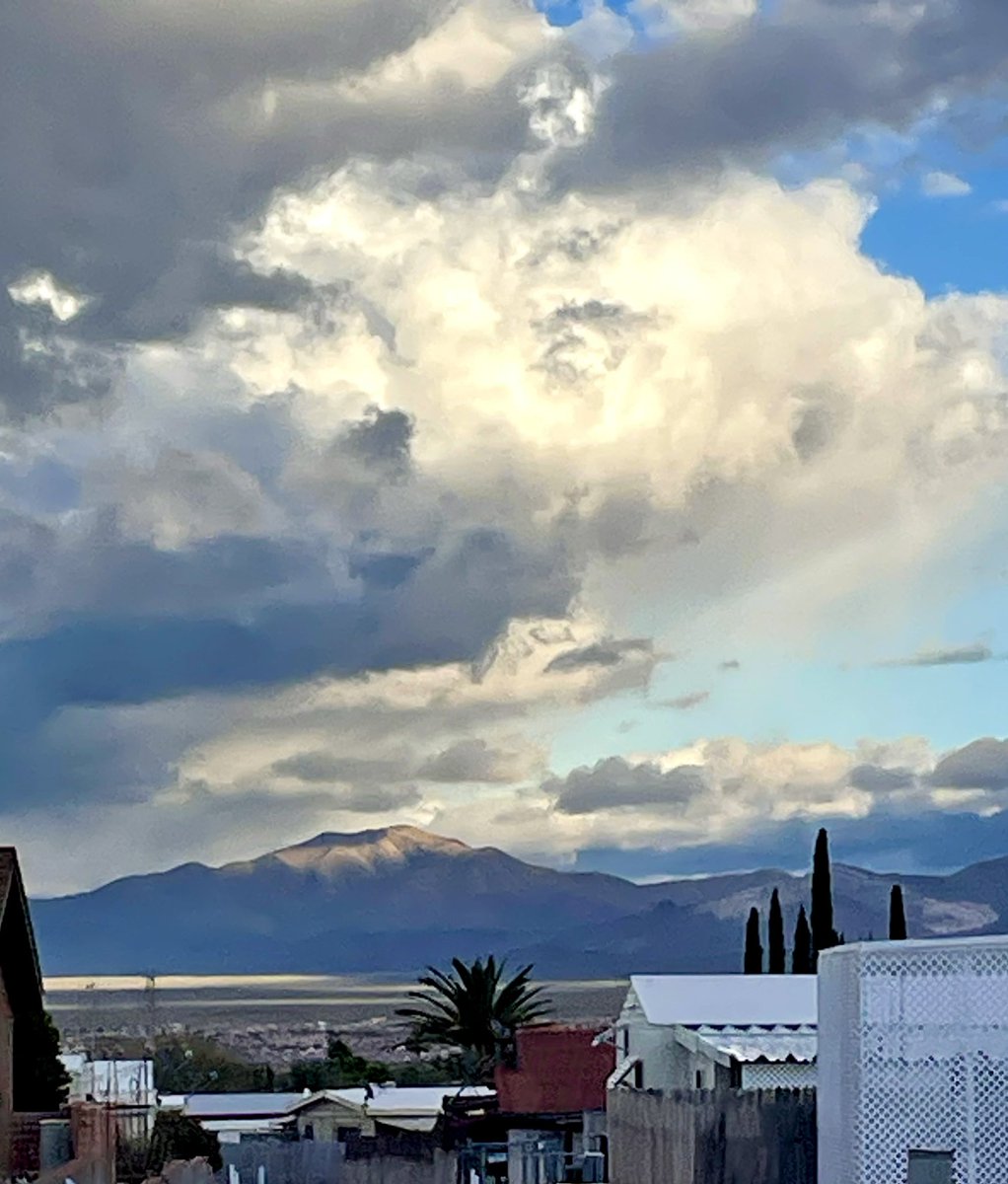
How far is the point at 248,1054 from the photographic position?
410 feet

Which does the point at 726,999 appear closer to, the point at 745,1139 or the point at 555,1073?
the point at 555,1073

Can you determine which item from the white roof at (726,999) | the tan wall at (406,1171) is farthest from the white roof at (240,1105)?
the tan wall at (406,1171)

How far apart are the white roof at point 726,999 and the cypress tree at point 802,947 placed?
22349 millimetres

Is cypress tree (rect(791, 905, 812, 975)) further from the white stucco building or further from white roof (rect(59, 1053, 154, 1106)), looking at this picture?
the white stucco building

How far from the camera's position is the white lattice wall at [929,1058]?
21.7 meters

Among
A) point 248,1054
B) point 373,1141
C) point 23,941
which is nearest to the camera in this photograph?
point 23,941

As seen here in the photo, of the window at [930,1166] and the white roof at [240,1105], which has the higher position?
the window at [930,1166]

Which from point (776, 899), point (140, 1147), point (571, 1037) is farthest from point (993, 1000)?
point (776, 899)

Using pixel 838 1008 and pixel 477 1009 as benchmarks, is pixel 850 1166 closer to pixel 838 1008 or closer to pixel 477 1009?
pixel 838 1008

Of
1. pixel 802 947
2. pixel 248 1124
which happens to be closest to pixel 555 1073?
pixel 248 1124

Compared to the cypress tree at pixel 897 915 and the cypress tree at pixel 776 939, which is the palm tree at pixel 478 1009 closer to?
the cypress tree at pixel 776 939

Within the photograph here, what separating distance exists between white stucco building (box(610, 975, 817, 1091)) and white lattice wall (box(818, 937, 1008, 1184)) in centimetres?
939

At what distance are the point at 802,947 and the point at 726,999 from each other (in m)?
25.1

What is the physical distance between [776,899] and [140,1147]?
39.7m
